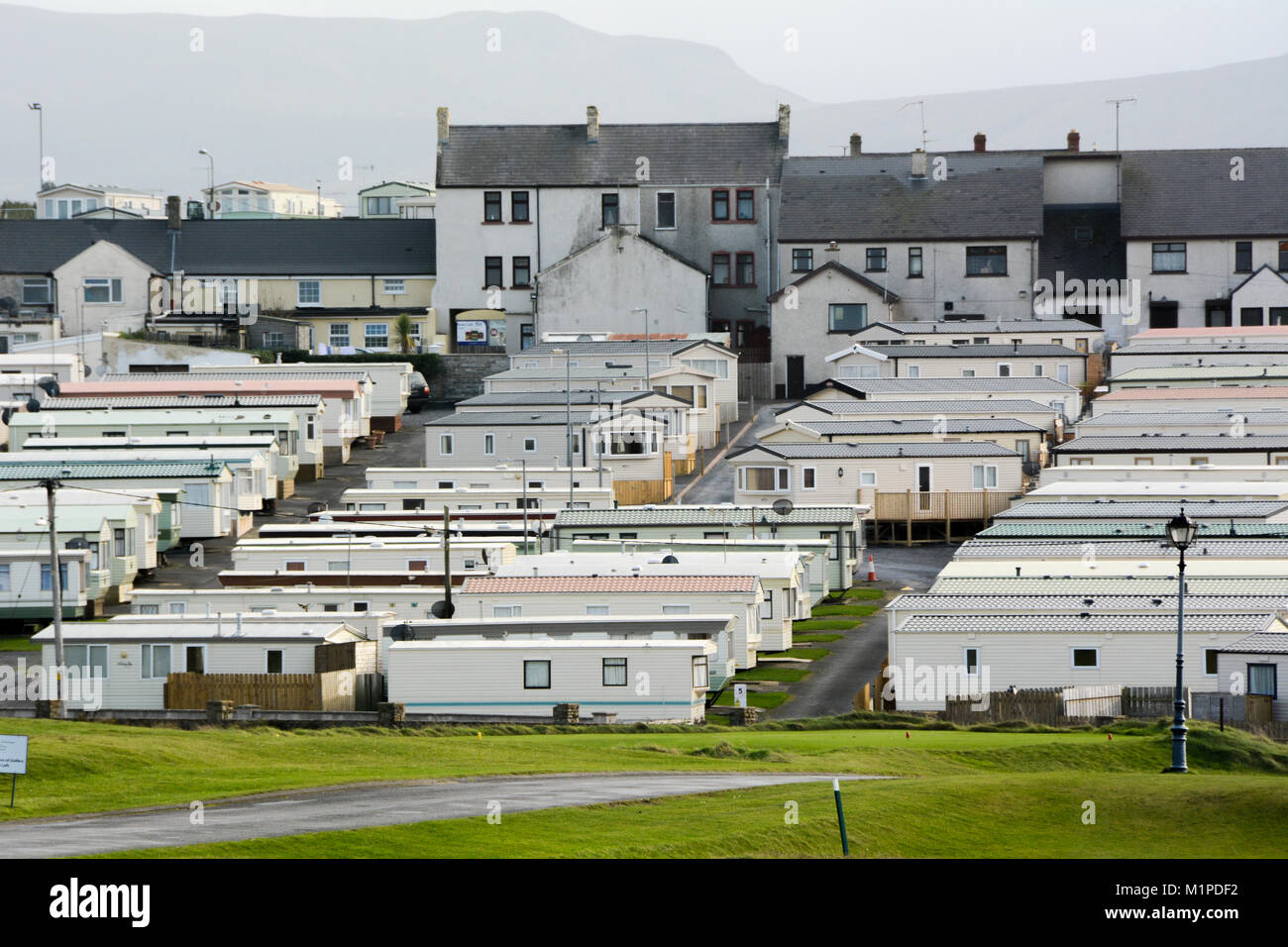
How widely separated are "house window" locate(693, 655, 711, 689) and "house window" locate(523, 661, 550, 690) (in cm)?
348

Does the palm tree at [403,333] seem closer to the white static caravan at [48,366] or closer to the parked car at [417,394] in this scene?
the parked car at [417,394]

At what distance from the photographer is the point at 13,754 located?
1009 inches

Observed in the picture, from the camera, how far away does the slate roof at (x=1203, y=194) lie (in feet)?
333

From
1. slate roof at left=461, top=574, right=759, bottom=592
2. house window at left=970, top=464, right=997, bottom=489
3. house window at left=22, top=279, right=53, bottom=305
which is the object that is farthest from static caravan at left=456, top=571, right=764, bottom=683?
house window at left=22, top=279, right=53, bottom=305

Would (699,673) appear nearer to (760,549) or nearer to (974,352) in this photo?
(760,549)

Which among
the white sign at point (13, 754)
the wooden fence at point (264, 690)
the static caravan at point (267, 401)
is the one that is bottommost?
the wooden fence at point (264, 690)

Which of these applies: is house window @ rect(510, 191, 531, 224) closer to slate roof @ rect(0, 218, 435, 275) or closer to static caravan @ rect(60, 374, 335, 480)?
slate roof @ rect(0, 218, 435, 275)

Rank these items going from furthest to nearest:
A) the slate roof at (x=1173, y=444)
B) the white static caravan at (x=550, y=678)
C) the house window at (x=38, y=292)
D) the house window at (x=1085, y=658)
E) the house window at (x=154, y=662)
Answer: the house window at (x=38, y=292), the slate roof at (x=1173, y=444), the house window at (x=154, y=662), the white static caravan at (x=550, y=678), the house window at (x=1085, y=658)

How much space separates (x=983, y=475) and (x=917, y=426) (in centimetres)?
479

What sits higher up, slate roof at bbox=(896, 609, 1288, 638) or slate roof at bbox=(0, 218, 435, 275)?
slate roof at bbox=(0, 218, 435, 275)

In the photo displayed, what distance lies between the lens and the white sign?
25375 millimetres

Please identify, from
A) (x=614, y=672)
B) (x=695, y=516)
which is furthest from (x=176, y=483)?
(x=614, y=672)

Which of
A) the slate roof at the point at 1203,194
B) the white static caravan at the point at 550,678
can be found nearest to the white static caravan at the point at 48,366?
the slate roof at the point at 1203,194

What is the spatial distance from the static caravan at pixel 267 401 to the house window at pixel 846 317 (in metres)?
24.5
